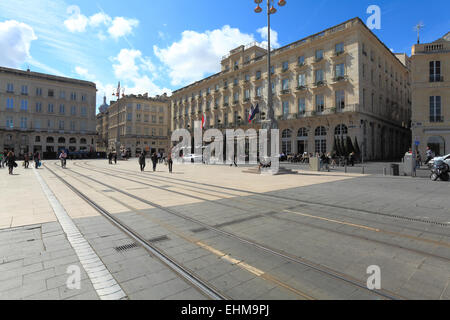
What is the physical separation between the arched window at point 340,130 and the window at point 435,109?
9.08 meters

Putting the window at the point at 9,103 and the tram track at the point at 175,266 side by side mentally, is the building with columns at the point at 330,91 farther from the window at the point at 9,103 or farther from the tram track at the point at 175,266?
the window at the point at 9,103

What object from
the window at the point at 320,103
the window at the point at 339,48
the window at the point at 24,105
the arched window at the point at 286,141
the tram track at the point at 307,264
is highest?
the window at the point at 339,48

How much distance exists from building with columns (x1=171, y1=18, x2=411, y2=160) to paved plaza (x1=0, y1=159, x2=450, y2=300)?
26354 mm

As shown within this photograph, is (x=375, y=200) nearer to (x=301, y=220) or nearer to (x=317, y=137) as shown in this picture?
(x=301, y=220)

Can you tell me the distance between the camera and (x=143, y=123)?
228 ft

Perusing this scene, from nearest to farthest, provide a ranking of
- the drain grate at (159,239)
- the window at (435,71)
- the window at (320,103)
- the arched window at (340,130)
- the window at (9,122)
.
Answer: the drain grate at (159,239)
the window at (435,71)
the arched window at (340,130)
the window at (320,103)
the window at (9,122)

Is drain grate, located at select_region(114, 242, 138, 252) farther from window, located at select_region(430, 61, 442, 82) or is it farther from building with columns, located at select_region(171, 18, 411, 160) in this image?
window, located at select_region(430, 61, 442, 82)

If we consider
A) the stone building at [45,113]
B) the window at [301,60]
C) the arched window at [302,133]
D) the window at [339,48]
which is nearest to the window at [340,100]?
the window at [339,48]

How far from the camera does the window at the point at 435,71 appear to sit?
26484 mm

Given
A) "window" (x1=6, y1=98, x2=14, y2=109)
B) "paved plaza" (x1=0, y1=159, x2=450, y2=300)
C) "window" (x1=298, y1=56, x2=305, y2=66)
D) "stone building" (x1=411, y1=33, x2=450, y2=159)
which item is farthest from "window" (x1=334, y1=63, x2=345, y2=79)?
"window" (x1=6, y1=98, x2=14, y2=109)

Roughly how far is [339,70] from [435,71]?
10.3m

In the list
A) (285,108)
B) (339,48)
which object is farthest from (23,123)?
(339,48)

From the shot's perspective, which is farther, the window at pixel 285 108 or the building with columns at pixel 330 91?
the window at pixel 285 108
